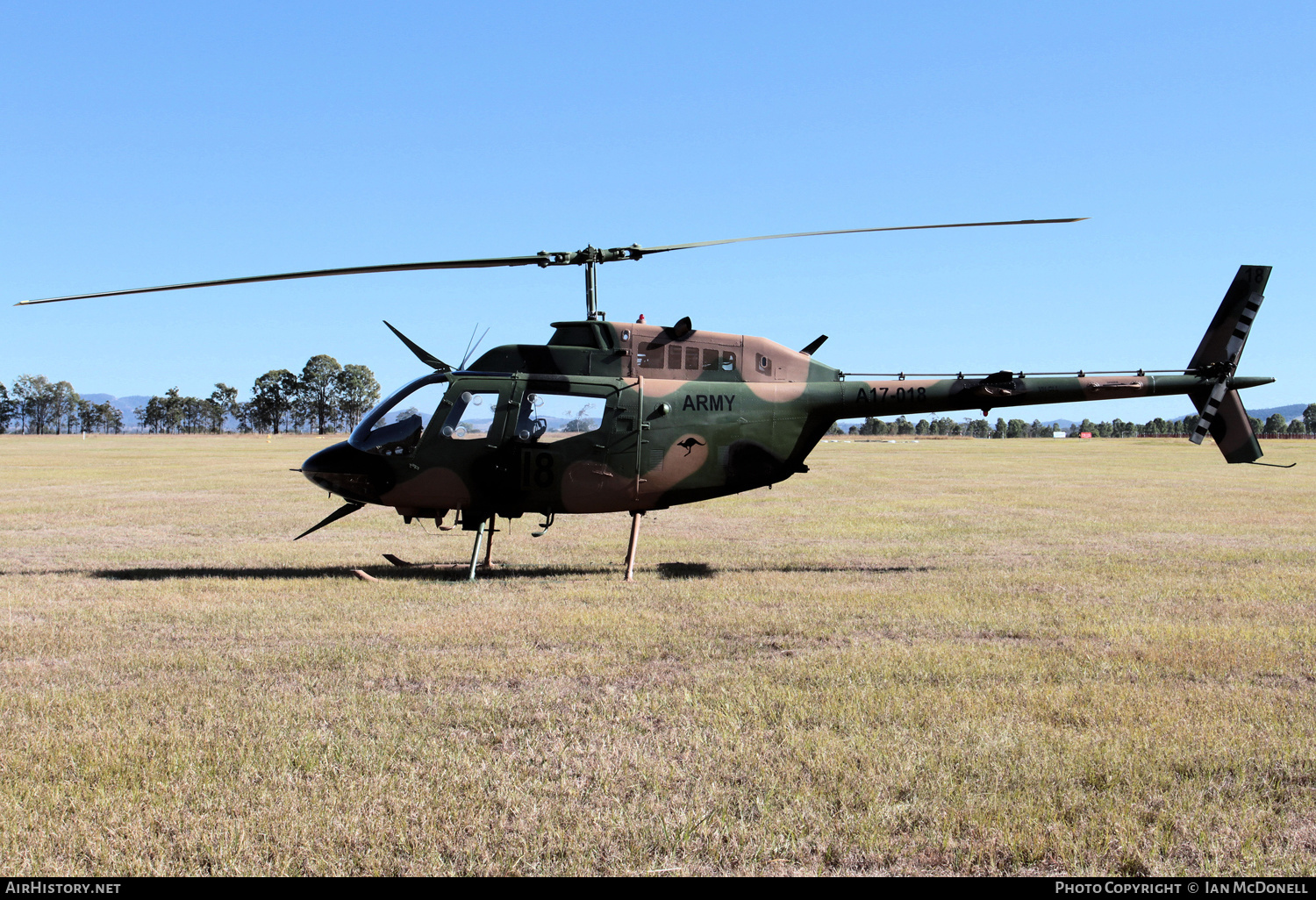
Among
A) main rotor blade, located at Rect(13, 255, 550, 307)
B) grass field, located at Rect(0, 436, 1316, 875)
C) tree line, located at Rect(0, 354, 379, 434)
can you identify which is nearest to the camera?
grass field, located at Rect(0, 436, 1316, 875)

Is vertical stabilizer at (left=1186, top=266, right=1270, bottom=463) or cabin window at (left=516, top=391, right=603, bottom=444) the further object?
vertical stabilizer at (left=1186, top=266, right=1270, bottom=463)

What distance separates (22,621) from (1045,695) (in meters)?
9.45

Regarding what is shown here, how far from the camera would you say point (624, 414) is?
11.9 m

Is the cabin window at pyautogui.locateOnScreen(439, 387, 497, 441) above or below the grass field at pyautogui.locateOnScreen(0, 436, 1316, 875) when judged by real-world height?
above

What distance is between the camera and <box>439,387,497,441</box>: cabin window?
11.6 meters

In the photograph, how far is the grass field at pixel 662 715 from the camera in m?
4.28

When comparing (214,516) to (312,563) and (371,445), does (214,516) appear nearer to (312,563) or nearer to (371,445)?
(312,563)

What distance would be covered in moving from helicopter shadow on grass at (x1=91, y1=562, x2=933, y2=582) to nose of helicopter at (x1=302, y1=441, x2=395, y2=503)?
114 cm

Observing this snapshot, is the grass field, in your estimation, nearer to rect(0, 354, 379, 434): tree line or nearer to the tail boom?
the tail boom

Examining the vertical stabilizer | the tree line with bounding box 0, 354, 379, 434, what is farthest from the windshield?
the tree line with bounding box 0, 354, 379, 434

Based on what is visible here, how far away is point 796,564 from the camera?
43.2ft

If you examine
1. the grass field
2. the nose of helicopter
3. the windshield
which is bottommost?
the grass field

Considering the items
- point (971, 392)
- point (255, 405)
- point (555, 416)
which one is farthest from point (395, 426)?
point (255, 405)

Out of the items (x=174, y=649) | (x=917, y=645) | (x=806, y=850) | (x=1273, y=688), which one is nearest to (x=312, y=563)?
(x=174, y=649)
